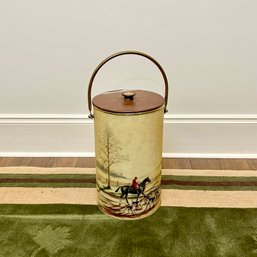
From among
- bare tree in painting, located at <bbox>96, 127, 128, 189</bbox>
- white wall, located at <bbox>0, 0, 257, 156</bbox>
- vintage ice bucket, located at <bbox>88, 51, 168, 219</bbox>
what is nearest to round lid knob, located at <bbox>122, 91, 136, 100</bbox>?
vintage ice bucket, located at <bbox>88, 51, 168, 219</bbox>

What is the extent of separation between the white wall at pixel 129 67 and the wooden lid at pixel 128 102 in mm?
328

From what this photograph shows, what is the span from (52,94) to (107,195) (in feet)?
1.96

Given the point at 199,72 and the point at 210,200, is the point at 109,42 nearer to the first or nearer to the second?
the point at 199,72

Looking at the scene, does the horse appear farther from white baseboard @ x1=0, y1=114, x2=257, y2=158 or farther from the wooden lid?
white baseboard @ x1=0, y1=114, x2=257, y2=158

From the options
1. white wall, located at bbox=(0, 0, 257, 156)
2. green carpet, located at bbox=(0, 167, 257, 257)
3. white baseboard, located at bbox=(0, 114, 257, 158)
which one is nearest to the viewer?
green carpet, located at bbox=(0, 167, 257, 257)

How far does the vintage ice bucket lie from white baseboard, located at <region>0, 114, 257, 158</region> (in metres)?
0.43

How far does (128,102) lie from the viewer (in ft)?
3.31

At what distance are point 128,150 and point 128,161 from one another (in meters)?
0.04

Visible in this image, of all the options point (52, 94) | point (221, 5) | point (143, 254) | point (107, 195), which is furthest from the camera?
point (52, 94)

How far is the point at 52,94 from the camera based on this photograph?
4.66ft

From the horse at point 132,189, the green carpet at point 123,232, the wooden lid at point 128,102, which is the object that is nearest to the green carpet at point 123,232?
the green carpet at point 123,232

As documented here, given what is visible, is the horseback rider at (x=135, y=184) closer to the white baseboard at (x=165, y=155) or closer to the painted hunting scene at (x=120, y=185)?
the painted hunting scene at (x=120, y=185)

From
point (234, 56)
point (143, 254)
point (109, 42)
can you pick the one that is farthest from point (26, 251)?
point (234, 56)

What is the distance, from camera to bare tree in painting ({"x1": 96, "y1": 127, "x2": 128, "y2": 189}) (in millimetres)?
Result: 983
